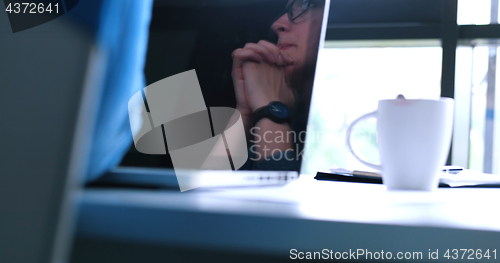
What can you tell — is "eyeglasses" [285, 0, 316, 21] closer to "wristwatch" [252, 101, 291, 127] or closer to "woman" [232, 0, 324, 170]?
"woman" [232, 0, 324, 170]

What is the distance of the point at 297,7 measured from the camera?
0.44 metres

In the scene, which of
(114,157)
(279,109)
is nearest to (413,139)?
(279,109)

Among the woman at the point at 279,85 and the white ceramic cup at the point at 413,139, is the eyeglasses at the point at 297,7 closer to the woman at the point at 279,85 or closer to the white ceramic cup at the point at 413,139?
the woman at the point at 279,85

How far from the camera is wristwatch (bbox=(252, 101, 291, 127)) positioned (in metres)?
0.41

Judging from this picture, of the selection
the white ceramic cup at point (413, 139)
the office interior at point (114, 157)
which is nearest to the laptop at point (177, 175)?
the office interior at point (114, 157)

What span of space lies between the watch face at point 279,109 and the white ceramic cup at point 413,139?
10 cm

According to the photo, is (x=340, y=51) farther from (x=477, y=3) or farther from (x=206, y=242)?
(x=206, y=242)

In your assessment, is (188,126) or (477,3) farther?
A: (477,3)

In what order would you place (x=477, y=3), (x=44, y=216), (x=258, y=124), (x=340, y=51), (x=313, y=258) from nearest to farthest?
(x=313, y=258)
(x=44, y=216)
(x=258, y=124)
(x=477, y=3)
(x=340, y=51)

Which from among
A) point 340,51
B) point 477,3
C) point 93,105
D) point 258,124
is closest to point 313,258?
point 258,124

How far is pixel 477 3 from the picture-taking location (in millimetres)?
2135

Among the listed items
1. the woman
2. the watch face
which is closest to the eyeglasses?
the woman

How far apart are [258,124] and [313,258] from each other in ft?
0.73

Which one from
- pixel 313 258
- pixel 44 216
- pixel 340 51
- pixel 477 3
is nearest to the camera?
pixel 313 258
